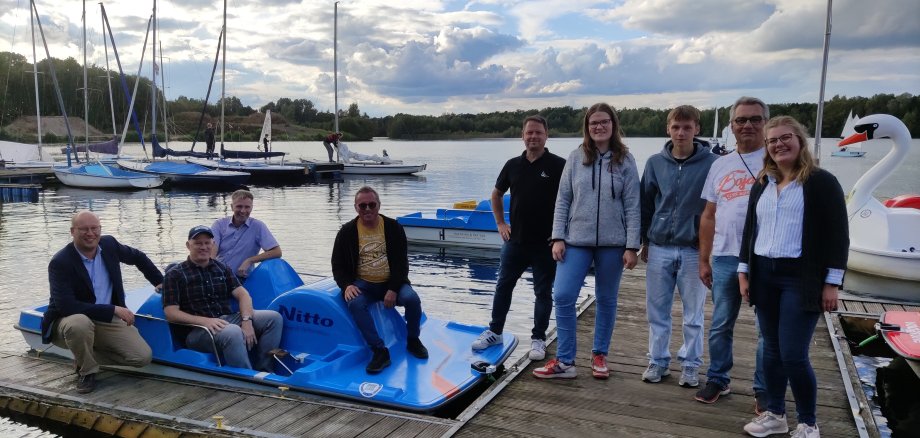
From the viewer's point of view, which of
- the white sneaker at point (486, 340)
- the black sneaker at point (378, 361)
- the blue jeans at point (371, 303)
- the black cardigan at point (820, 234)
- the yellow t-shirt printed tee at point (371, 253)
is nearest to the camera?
the black cardigan at point (820, 234)

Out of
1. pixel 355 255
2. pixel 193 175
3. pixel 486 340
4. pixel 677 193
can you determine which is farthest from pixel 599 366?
pixel 193 175

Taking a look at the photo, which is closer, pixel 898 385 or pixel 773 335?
pixel 773 335

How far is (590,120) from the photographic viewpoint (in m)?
4.58

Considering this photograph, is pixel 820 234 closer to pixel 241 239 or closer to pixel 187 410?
pixel 187 410

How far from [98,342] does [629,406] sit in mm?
4048

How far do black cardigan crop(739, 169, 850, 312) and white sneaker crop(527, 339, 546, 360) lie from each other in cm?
246

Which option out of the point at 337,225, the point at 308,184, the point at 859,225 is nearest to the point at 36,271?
the point at 337,225

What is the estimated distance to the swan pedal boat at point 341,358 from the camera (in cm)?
496

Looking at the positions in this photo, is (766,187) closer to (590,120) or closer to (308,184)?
(590,120)

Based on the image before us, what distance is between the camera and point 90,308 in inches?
204

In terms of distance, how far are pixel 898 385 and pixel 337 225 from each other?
16.1 metres

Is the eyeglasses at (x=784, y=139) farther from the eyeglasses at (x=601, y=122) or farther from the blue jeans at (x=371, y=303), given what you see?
the blue jeans at (x=371, y=303)

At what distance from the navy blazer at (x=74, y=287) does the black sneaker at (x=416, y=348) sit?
91.6 inches

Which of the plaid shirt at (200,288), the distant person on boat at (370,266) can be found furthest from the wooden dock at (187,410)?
the distant person on boat at (370,266)
